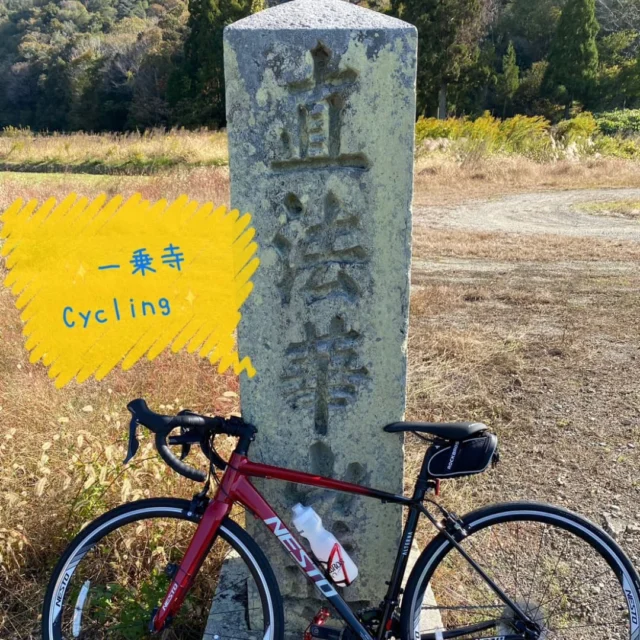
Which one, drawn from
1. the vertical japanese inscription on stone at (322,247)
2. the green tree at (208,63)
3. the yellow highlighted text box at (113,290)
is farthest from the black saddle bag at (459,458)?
the green tree at (208,63)

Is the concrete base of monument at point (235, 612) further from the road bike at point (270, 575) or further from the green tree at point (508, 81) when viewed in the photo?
the green tree at point (508, 81)

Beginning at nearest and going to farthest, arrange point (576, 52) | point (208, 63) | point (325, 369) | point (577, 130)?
point (325, 369)
point (577, 130)
point (208, 63)
point (576, 52)

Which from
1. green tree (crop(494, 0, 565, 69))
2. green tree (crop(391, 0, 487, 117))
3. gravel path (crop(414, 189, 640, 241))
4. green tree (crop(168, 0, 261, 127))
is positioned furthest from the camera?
green tree (crop(494, 0, 565, 69))

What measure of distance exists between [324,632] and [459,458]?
0.66 metres

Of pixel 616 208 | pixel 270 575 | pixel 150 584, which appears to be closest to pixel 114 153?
pixel 616 208

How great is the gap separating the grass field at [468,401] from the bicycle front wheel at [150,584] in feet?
0.69

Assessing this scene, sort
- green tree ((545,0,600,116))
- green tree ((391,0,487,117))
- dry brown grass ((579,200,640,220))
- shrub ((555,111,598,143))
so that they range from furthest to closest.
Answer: green tree ((545,0,600,116)) → green tree ((391,0,487,117)) → shrub ((555,111,598,143)) → dry brown grass ((579,200,640,220))

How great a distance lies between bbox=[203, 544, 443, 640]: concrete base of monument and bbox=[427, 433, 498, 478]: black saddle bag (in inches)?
21.3

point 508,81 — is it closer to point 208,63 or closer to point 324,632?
point 208,63

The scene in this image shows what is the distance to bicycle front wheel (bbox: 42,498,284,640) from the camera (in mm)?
1682

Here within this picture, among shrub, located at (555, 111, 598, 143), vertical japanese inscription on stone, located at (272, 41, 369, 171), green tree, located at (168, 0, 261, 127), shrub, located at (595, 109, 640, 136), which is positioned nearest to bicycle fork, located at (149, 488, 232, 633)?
vertical japanese inscription on stone, located at (272, 41, 369, 171)

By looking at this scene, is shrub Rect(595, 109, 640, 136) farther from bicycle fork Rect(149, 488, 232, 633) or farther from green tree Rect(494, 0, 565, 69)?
bicycle fork Rect(149, 488, 232, 633)

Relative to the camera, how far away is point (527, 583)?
233cm

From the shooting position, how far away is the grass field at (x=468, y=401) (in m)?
2.29
